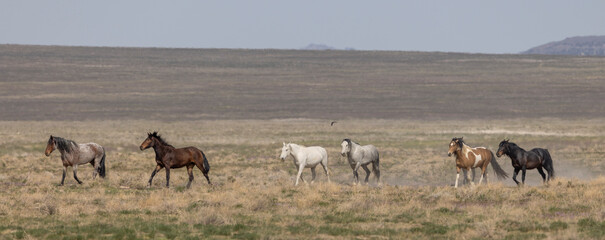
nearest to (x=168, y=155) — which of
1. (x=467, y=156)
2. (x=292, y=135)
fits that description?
(x=467, y=156)

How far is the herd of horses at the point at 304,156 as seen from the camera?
23594 mm

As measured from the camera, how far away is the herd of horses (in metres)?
23.6

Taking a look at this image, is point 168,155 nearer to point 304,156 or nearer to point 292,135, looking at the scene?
point 304,156

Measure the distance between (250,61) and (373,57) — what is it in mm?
19789

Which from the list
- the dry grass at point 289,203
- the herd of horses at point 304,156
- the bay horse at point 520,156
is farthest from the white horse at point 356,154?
the bay horse at point 520,156

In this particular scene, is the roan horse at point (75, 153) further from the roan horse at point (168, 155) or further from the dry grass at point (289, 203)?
the roan horse at point (168, 155)

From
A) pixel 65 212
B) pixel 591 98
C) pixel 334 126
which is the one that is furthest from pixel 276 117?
pixel 65 212

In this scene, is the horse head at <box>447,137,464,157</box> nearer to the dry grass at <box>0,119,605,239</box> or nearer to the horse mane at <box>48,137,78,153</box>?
the dry grass at <box>0,119,605,239</box>

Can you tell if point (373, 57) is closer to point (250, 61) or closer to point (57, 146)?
point (250, 61)

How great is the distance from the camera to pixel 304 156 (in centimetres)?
2502

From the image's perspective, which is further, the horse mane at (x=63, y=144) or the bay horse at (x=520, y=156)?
the horse mane at (x=63, y=144)

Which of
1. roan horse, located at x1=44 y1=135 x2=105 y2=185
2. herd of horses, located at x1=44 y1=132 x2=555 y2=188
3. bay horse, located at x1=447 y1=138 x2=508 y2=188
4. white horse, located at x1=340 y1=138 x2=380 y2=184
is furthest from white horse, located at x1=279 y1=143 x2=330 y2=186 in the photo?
roan horse, located at x1=44 y1=135 x2=105 y2=185

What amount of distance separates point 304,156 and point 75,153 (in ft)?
21.5

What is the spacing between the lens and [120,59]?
125m
